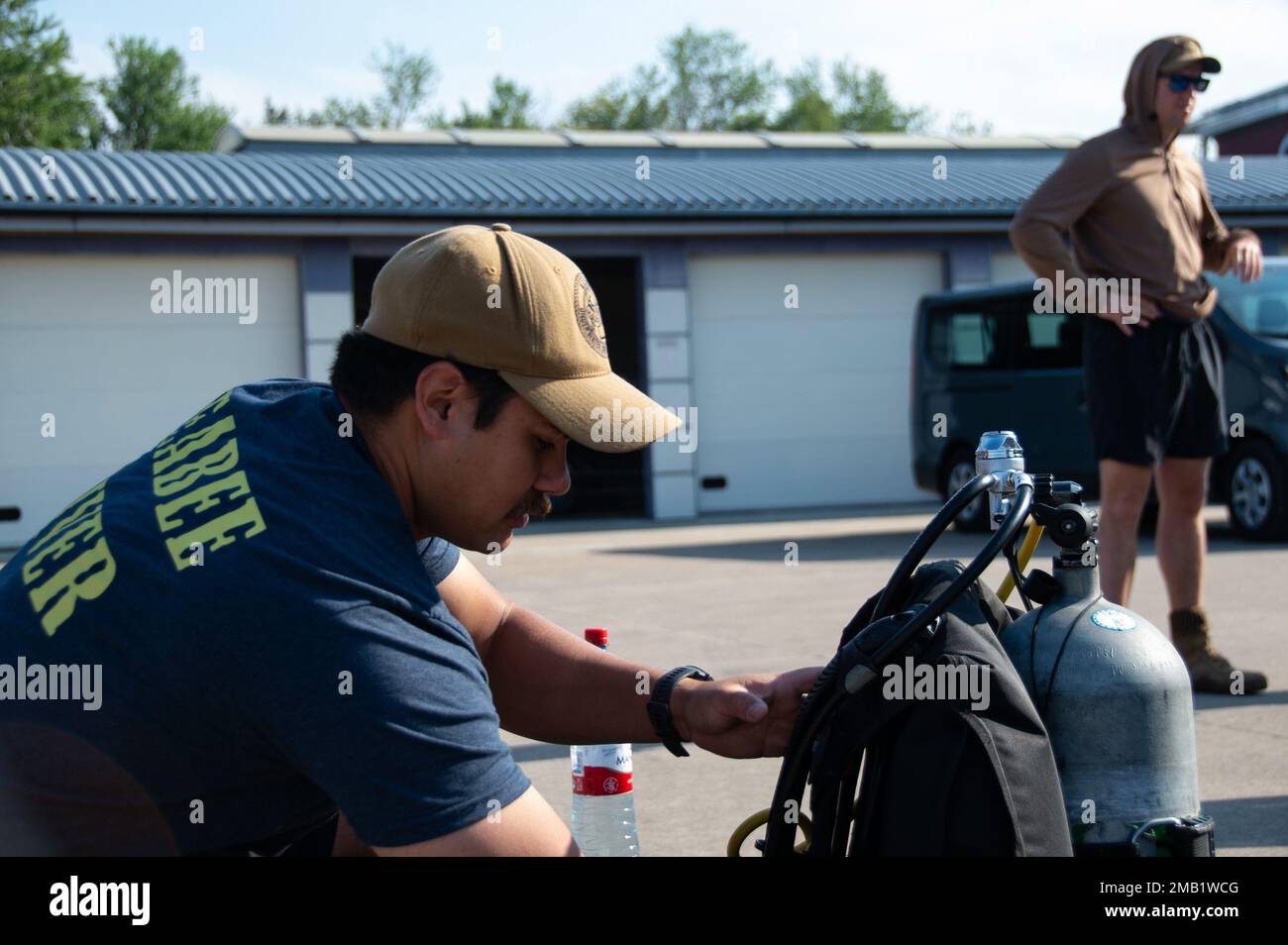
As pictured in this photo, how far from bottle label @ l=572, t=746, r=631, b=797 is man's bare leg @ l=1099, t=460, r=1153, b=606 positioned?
6.29ft

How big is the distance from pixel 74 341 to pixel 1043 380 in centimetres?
982

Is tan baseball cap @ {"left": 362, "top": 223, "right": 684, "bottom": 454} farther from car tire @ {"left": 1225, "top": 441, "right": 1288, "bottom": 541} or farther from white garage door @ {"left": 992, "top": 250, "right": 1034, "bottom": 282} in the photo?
white garage door @ {"left": 992, "top": 250, "right": 1034, "bottom": 282}

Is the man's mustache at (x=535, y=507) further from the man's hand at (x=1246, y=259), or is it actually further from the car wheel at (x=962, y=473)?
the car wheel at (x=962, y=473)

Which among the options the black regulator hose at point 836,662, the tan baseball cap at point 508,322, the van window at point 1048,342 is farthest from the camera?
the van window at point 1048,342

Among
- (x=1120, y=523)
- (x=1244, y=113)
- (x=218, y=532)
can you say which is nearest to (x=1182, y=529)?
(x=1120, y=523)

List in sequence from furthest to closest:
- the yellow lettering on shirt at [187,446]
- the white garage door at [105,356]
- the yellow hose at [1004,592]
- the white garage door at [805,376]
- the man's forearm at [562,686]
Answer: the white garage door at [805,376] < the white garage door at [105,356] < the man's forearm at [562,686] < the yellow hose at [1004,592] < the yellow lettering on shirt at [187,446]

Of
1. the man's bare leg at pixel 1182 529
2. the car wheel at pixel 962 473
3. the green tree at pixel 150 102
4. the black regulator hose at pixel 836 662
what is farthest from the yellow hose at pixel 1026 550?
the green tree at pixel 150 102

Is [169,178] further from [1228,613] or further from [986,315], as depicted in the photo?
[1228,613]

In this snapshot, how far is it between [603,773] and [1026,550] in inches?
67.7

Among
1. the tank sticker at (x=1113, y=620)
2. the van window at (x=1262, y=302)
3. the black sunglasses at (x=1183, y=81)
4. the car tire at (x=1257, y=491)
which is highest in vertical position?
the black sunglasses at (x=1183, y=81)

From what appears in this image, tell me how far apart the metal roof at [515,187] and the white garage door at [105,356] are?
0.72 metres

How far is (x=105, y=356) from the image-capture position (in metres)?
15.7

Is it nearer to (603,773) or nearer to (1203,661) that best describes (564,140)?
(1203,661)

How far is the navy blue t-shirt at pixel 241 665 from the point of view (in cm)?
165
